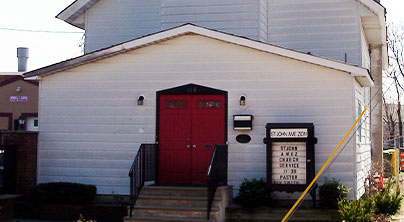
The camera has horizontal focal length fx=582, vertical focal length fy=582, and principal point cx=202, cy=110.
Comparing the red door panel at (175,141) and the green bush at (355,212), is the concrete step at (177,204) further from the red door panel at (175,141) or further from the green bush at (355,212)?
the green bush at (355,212)

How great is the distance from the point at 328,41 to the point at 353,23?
0.90 metres

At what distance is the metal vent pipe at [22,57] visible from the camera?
37.6 metres

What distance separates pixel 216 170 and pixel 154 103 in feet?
8.54

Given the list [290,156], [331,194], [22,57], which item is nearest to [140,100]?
[290,156]

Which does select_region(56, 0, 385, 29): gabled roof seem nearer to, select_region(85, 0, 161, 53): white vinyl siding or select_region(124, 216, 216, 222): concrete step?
select_region(85, 0, 161, 53): white vinyl siding

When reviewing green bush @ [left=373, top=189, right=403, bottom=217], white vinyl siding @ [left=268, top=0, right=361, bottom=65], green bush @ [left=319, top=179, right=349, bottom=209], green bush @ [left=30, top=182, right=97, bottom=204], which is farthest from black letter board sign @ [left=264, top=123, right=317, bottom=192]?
white vinyl siding @ [left=268, top=0, right=361, bottom=65]

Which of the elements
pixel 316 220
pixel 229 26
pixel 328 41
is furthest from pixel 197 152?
pixel 328 41

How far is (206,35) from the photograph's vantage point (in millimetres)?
13773

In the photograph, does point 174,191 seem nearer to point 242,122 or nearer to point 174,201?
point 174,201

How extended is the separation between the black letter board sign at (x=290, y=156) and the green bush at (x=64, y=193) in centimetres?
437

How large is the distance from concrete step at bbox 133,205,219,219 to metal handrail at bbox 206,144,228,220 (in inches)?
8.2

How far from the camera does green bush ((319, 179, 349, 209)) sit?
41.4 ft

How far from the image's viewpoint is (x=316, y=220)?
1228 centimetres

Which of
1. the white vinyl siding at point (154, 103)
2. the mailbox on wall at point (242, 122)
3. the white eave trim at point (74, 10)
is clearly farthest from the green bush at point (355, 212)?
the white eave trim at point (74, 10)
